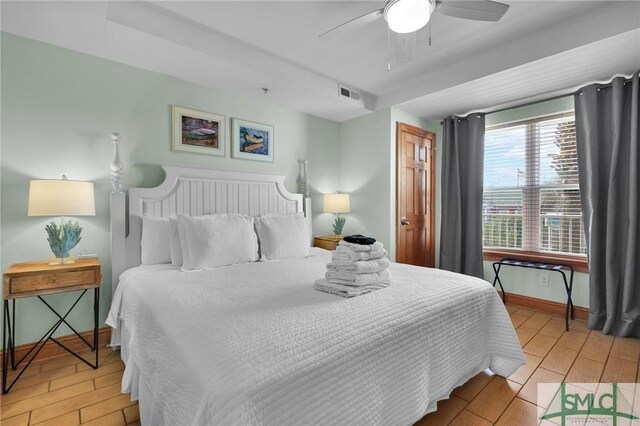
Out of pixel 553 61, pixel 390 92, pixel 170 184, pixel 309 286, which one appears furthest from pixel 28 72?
pixel 553 61

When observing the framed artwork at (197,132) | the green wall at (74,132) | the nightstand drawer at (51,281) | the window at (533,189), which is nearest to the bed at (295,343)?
the nightstand drawer at (51,281)

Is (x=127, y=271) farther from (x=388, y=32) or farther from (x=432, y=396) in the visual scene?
(x=388, y=32)

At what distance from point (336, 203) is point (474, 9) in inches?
98.5

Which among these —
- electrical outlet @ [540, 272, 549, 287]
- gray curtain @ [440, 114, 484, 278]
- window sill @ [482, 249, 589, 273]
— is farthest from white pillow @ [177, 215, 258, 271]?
electrical outlet @ [540, 272, 549, 287]

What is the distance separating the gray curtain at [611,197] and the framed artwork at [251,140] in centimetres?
323

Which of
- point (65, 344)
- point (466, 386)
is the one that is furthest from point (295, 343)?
point (65, 344)

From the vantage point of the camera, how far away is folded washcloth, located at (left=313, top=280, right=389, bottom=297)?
5.16 ft

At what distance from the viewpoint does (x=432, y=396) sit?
4.91ft

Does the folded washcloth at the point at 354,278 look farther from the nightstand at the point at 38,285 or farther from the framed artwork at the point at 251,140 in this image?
the framed artwork at the point at 251,140

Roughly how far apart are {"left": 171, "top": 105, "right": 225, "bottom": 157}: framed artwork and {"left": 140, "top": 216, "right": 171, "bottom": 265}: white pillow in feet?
2.60

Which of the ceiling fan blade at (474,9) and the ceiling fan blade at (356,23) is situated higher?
the ceiling fan blade at (356,23)

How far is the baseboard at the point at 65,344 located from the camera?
220 centimetres

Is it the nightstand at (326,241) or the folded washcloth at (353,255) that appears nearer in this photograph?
the folded washcloth at (353,255)

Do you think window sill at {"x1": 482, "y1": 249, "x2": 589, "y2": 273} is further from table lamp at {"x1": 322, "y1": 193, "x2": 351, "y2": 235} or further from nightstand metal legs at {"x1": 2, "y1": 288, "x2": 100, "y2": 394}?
nightstand metal legs at {"x1": 2, "y1": 288, "x2": 100, "y2": 394}
